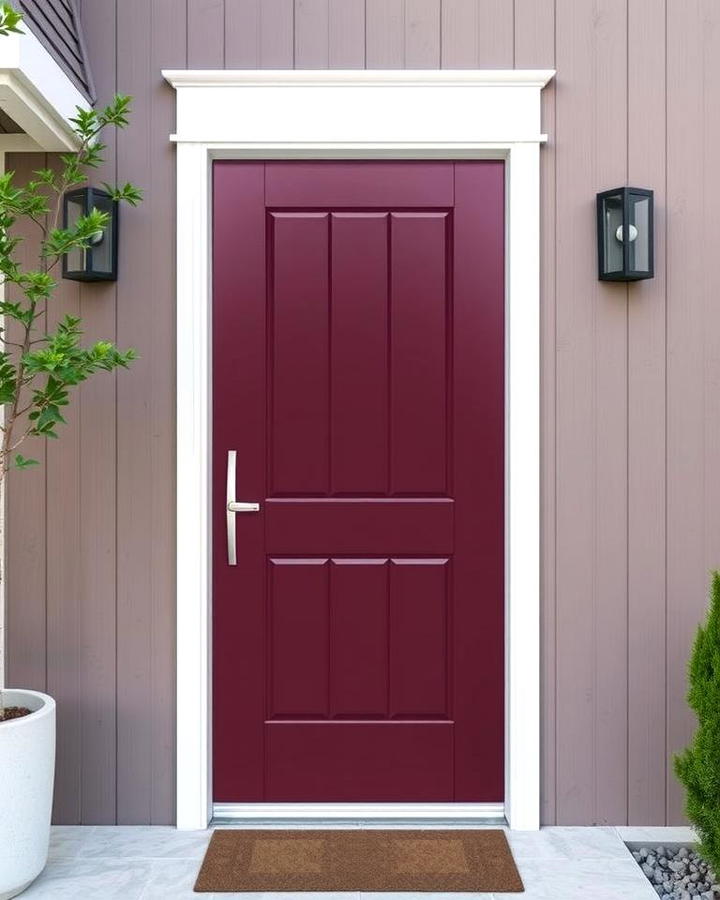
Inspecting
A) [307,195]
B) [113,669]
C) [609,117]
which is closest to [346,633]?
[113,669]

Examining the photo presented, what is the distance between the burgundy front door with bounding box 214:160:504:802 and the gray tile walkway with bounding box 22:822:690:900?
23cm

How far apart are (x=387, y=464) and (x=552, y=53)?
1.32m

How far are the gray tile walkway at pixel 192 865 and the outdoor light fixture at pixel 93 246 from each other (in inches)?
64.6

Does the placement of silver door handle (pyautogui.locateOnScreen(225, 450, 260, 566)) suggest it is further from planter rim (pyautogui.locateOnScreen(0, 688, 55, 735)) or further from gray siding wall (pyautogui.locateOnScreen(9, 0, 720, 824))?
planter rim (pyautogui.locateOnScreen(0, 688, 55, 735))

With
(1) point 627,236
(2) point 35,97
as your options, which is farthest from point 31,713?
(1) point 627,236

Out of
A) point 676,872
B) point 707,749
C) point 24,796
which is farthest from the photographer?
point 676,872

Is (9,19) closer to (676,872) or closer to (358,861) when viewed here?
(358,861)

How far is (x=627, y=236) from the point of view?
2553 mm

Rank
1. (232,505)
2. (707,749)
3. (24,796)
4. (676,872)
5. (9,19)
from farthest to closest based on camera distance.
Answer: (232,505) → (676,872) → (707,749) → (24,796) → (9,19)

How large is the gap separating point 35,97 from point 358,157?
0.92 metres

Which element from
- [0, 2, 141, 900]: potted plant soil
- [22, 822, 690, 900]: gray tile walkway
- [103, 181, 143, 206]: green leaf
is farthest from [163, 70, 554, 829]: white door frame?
[0, 2, 141, 900]: potted plant soil

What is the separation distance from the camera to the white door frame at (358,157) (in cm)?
261

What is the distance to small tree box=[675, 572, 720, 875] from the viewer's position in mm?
2303

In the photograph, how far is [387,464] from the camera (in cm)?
270
